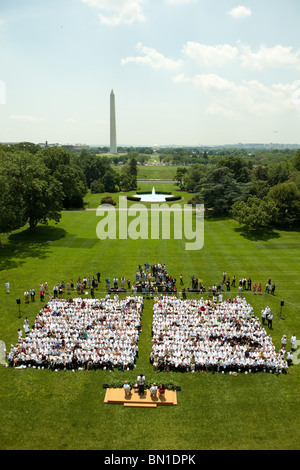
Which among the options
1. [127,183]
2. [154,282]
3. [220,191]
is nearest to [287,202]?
[220,191]

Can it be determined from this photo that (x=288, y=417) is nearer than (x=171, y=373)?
Yes

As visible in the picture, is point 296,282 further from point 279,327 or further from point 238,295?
point 279,327

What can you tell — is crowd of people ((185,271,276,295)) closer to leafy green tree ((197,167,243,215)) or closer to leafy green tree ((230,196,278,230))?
leafy green tree ((230,196,278,230))

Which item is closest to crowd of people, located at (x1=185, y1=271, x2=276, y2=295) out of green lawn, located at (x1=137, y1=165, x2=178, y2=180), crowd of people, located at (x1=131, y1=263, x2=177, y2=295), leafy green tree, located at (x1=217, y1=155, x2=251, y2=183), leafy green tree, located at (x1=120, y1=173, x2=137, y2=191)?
crowd of people, located at (x1=131, y1=263, x2=177, y2=295)

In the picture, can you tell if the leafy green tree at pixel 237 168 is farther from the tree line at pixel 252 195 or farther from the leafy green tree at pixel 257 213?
the leafy green tree at pixel 257 213

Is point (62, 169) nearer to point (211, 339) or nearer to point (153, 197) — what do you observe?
point (153, 197)
